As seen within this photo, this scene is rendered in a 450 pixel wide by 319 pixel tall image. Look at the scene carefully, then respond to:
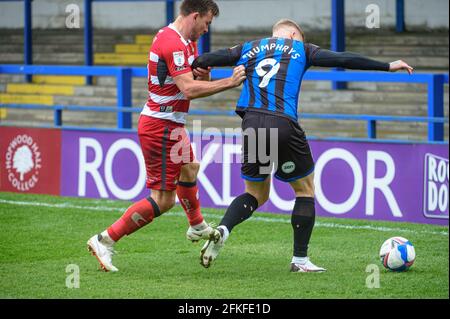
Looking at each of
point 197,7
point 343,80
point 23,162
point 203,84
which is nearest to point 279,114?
point 203,84

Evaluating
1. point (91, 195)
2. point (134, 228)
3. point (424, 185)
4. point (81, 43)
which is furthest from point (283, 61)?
point (81, 43)

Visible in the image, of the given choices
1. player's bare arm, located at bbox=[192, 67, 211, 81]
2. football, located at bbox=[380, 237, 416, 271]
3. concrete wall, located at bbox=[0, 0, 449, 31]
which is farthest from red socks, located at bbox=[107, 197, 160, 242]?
concrete wall, located at bbox=[0, 0, 449, 31]

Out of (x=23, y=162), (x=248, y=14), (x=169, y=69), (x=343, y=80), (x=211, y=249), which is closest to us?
(x=211, y=249)

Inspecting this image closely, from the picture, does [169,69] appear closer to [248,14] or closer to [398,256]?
[398,256]

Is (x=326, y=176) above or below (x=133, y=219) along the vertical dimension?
above

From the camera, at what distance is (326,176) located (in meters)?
10.3

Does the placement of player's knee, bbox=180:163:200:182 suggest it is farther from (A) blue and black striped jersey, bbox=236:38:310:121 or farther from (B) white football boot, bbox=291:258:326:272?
(B) white football boot, bbox=291:258:326:272

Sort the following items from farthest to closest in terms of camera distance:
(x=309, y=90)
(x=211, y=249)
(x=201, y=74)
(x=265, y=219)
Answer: (x=309, y=90), (x=265, y=219), (x=201, y=74), (x=211, y=249)

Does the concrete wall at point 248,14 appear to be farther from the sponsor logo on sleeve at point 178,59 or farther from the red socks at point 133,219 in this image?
the red socks at point 133,219

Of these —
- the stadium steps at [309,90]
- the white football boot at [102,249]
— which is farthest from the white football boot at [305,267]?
the stadium steps at [309,90]

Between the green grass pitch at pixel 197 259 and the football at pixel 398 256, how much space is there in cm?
7

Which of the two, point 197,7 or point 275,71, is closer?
point 275,71

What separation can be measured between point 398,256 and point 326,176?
3.05 meters

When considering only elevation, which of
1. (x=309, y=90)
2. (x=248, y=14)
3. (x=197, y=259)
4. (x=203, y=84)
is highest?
(x=248, y=14)
